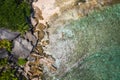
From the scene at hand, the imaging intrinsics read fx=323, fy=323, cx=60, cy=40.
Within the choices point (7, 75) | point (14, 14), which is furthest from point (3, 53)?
point (14, 14)

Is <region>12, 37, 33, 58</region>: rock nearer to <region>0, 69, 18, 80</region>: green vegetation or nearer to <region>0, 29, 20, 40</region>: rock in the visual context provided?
<region>0, 29, 20, 40</region>: rock

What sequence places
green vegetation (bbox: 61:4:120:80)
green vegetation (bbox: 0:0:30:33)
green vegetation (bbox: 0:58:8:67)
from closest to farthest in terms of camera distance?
green vegetation (bbox: 61:4:120:80) < green vegetation (bbox: 0:58:8:67) < green vegetation (bbox: 0:0:30:33)

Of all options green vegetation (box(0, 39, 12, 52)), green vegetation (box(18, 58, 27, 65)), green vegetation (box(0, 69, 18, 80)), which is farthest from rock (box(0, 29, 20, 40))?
green vegetation (box(0, 69, 18, 80))

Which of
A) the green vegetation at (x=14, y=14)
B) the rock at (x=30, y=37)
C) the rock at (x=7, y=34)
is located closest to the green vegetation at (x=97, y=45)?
the rock at (x=30, y=37)

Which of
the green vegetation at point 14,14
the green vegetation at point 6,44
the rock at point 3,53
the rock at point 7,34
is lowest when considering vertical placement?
the rock at point 3,53

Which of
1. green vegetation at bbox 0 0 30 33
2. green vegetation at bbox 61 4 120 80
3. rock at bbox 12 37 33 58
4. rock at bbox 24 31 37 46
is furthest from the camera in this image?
rock at bbox 24 31 37 46

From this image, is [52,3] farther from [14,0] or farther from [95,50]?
[95,50]

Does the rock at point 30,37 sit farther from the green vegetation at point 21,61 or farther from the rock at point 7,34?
the green vegetation at point 21,61
